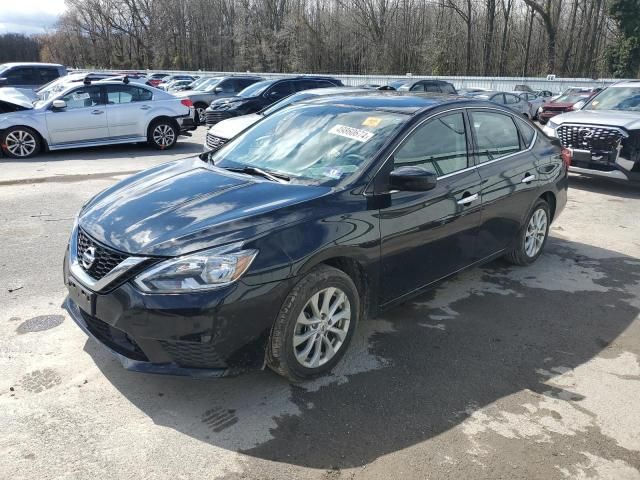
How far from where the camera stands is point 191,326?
282 centimetres

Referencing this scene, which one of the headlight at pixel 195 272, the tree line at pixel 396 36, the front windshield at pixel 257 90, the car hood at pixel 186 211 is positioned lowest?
the headlight at pixel 195 272

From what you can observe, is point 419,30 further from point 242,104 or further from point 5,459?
point 5,459

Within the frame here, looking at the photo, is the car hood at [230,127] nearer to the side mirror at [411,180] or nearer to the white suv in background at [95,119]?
the white suv in background at [95,119]

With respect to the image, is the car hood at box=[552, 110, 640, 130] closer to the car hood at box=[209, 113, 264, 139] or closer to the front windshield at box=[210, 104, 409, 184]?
the car hood at box=[209, 113, 264, 139]

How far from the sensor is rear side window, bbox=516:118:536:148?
207 inches

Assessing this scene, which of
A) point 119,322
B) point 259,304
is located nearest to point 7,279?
point 119,322

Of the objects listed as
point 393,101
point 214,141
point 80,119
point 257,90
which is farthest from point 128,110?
point 393,101

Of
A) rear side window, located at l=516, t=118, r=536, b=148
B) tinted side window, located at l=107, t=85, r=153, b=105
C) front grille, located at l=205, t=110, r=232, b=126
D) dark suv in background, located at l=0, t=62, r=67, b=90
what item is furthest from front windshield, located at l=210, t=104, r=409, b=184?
dark suv in background, located at l=0, t=62, r=67, b=90

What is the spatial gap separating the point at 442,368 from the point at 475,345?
0.47m

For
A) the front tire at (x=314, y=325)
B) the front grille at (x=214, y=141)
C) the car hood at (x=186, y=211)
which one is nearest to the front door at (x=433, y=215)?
the front tire at (x=314, y=325)

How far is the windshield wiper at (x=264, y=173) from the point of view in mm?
3703

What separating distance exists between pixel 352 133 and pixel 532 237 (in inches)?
104

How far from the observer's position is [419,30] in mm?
48438

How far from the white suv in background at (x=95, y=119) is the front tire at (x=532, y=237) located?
959 cm
